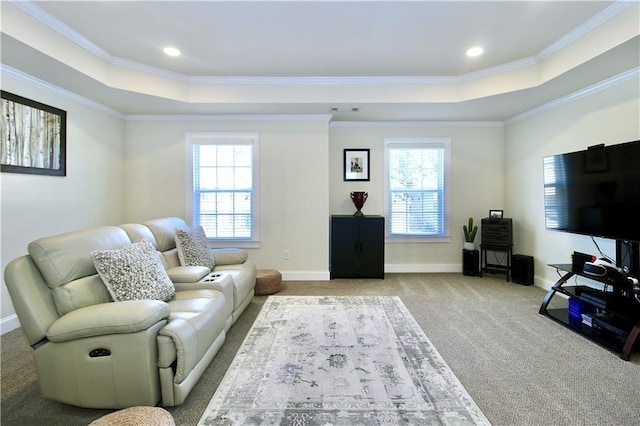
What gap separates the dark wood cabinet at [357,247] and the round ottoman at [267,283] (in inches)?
39.3

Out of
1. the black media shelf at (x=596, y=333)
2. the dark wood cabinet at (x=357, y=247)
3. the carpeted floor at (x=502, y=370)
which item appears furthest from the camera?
the dark wood cabinet at (x=357, y=247)

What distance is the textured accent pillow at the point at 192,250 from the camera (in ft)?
10.3

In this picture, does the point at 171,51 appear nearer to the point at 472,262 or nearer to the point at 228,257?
the point at 228,257

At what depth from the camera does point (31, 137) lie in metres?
3.08

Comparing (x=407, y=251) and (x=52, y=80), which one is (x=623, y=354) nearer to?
(x=407, y=251)

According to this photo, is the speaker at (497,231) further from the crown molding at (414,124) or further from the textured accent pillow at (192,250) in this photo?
the textured accent pillow at (192,250)

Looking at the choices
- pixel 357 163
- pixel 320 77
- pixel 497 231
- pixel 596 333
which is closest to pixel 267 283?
pixel 357 163

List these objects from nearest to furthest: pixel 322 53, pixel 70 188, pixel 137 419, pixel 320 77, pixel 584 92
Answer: pixel 137 419 → pixel 322 53 → pixel 584 92 → pixel 70 188 → pixel 320 77

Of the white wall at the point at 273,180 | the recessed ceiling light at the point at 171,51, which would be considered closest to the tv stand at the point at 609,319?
the white wall at the point at 273,180

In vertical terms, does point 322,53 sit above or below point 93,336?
above

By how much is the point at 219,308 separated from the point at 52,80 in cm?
307

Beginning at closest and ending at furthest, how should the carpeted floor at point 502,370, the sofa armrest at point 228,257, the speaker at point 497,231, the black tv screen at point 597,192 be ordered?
the carpeted floor at point 502,370 → the black tv screen at point 597,192 → the sofa armrest at point 228,257 → the speaker at point 497,231

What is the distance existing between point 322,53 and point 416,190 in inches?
111

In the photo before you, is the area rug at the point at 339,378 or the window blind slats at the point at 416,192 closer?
the area rug at the point at 339,378
